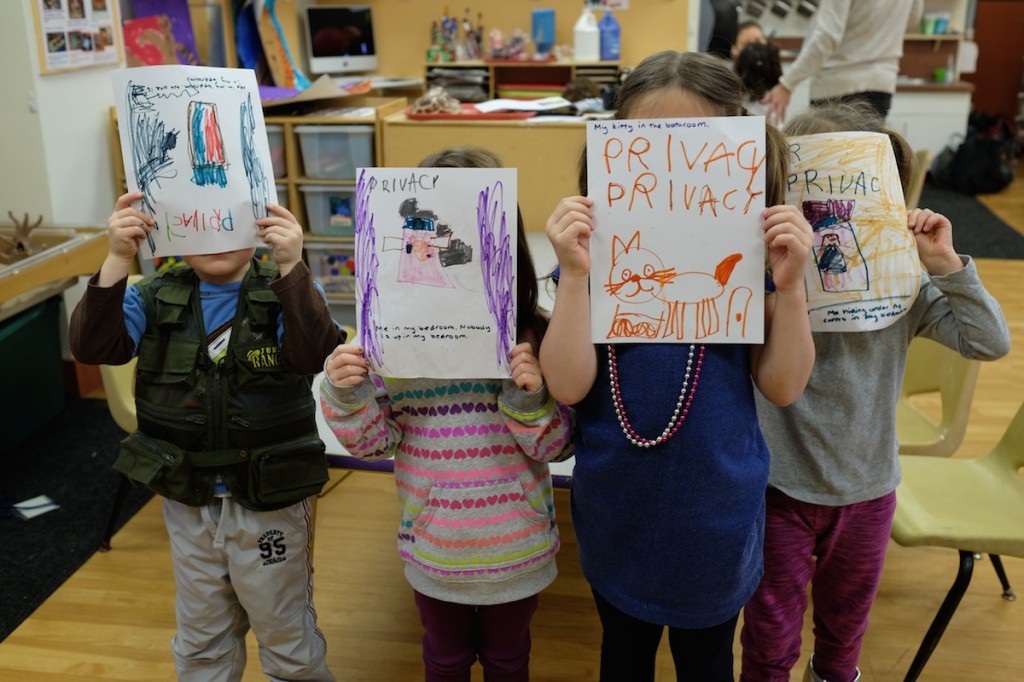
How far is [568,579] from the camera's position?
225 centimetres

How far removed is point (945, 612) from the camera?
1.71m

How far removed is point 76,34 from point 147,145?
2275 mm

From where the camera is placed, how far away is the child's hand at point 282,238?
1347 mm

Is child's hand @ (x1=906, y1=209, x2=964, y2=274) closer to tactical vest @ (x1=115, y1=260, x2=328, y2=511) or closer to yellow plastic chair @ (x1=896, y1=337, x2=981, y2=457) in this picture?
yellow plastic chair @ (x1=896, y1=337, x2=981, y2=457)

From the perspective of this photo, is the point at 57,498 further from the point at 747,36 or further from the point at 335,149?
the point at 747,36

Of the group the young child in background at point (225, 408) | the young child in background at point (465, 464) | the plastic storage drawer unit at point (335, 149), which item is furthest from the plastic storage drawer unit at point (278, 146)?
the young child in background at point (465, 464)

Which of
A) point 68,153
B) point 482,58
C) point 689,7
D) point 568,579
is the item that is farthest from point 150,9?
point 568,579

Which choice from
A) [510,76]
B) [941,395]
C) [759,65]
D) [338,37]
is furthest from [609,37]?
[941,395]

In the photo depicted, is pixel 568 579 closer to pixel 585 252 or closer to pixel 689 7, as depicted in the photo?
pixel 585 252

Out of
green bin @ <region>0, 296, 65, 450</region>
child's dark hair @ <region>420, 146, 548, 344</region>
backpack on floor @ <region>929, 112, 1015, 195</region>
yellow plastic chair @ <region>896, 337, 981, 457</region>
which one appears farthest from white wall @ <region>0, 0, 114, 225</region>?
backpack on floor @ <region>929, 112, 1015, 195</region>

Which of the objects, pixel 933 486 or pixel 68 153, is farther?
pixel 68 153

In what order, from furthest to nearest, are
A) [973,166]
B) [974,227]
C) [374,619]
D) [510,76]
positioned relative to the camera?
[973,166], [974,227], [510,76], [374,619]

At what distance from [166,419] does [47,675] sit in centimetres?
86

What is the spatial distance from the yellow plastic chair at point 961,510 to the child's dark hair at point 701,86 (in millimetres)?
899
